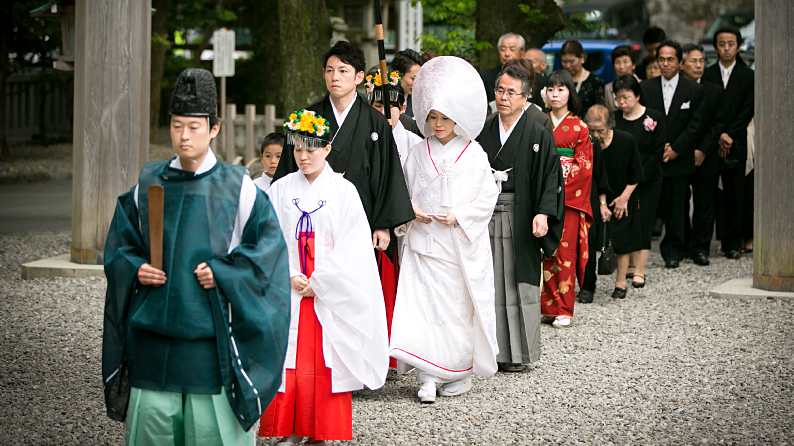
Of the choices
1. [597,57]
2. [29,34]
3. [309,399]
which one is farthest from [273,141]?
[597,57]

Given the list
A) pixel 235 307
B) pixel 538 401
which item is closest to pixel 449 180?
pixel 538 401

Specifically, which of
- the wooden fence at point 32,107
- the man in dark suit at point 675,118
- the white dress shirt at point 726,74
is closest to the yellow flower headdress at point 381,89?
the man in dark suit at point 675,118

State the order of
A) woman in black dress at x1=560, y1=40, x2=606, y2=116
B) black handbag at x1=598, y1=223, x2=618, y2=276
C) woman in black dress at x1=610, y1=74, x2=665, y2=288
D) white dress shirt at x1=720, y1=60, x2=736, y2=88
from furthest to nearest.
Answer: white dress shirt at x1=720, y1=60, x2=736, y2=88, woman in black dress at x1=560, y1=40, x2=606, y2=116, woman in black dress at x1=610, y1=74, x2=665, y2=288, black handbag at x1=598, y1=223, x2=618, y2=276

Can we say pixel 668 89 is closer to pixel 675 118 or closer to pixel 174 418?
pixel 675 118

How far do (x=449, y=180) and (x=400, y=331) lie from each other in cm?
86

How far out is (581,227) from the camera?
244 inches

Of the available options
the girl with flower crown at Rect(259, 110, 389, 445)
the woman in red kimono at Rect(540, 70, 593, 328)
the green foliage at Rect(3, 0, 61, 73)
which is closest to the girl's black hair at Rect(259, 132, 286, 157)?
the girl with flower crown at Rect(259, 110, 389, 445)

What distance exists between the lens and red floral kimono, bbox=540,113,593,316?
19.8 ft

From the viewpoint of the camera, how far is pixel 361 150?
4461mm

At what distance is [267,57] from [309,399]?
15570 millimetres

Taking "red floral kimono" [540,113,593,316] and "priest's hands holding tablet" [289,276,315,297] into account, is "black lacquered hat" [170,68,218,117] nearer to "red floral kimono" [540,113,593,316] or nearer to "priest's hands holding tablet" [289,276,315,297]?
"priest's hands holding tablet" [289,276,315,297]

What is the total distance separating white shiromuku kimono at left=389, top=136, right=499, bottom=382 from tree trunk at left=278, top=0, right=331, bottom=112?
6340 millimetres

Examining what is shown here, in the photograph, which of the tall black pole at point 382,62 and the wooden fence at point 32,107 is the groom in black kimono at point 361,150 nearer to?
the tall black pole at point 382,62

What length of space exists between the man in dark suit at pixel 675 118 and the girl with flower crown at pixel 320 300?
5.39m
